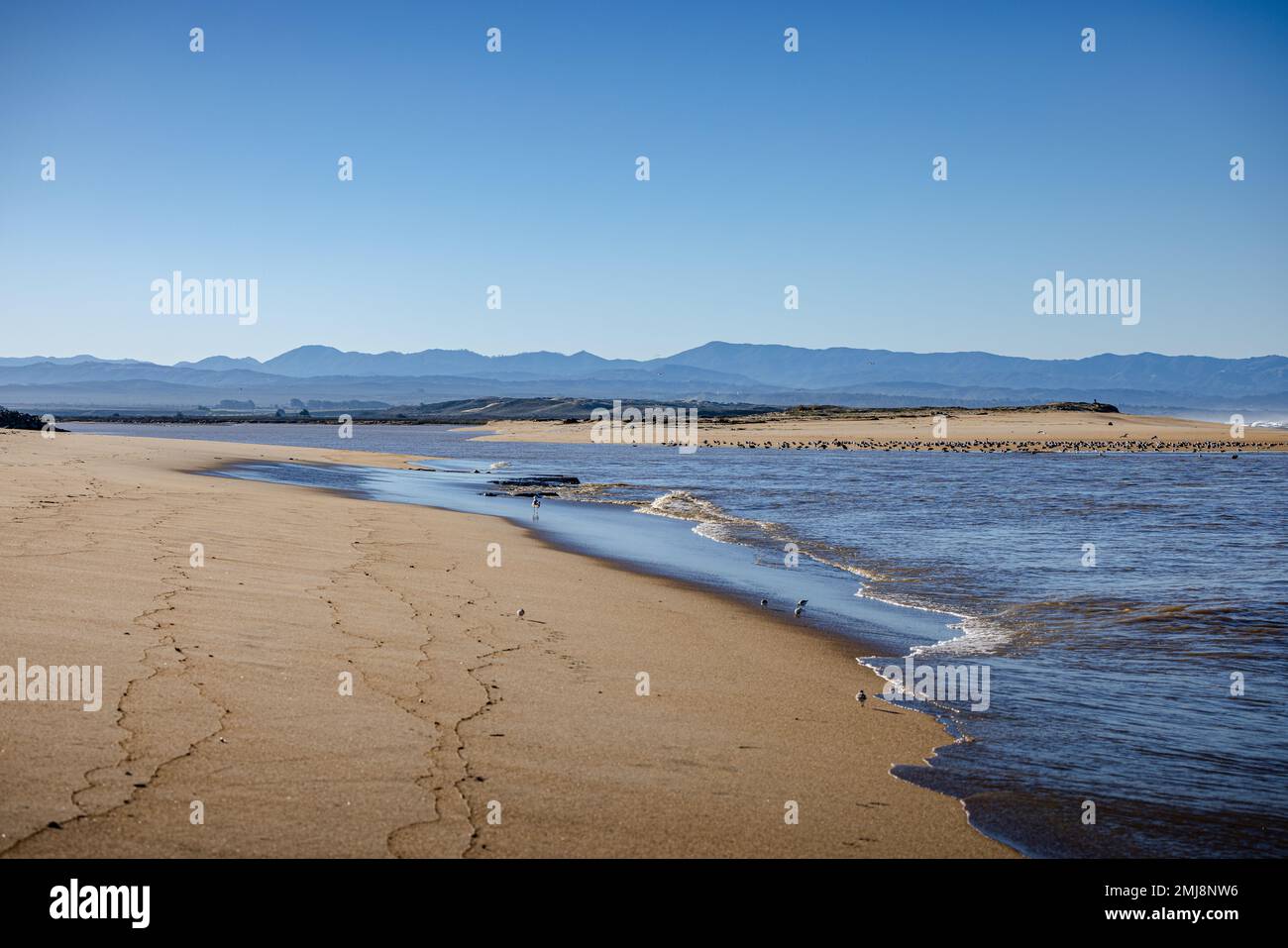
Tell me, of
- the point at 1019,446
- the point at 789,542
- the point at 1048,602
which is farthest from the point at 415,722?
the point at 1019,446

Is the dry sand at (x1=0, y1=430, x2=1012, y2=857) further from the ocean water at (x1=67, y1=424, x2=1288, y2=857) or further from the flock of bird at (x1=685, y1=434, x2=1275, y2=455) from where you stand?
the flock of bird at (x1=685, y1=434, x2=1275, y2=455)

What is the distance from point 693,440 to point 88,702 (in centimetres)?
7164

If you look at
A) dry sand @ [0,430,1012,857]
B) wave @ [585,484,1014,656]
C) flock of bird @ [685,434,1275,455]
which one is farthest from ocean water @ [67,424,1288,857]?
flock of bird @ [685,434,1275,455]

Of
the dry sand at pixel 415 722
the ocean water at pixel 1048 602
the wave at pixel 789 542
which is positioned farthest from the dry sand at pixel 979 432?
the dry sand at pixel 415 722

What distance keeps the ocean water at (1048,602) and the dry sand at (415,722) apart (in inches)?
37.0

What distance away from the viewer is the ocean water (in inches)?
268

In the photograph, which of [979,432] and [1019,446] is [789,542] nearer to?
[1019,446]

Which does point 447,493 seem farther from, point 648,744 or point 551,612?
point 648,744

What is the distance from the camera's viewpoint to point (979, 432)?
263ft

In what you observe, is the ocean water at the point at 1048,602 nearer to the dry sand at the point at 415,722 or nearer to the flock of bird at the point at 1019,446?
the dry sand at the point at 415,722

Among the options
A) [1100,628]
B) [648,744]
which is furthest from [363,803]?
[1100,628]

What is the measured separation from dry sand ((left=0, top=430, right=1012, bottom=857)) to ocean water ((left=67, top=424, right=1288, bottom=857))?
0.94 metres
